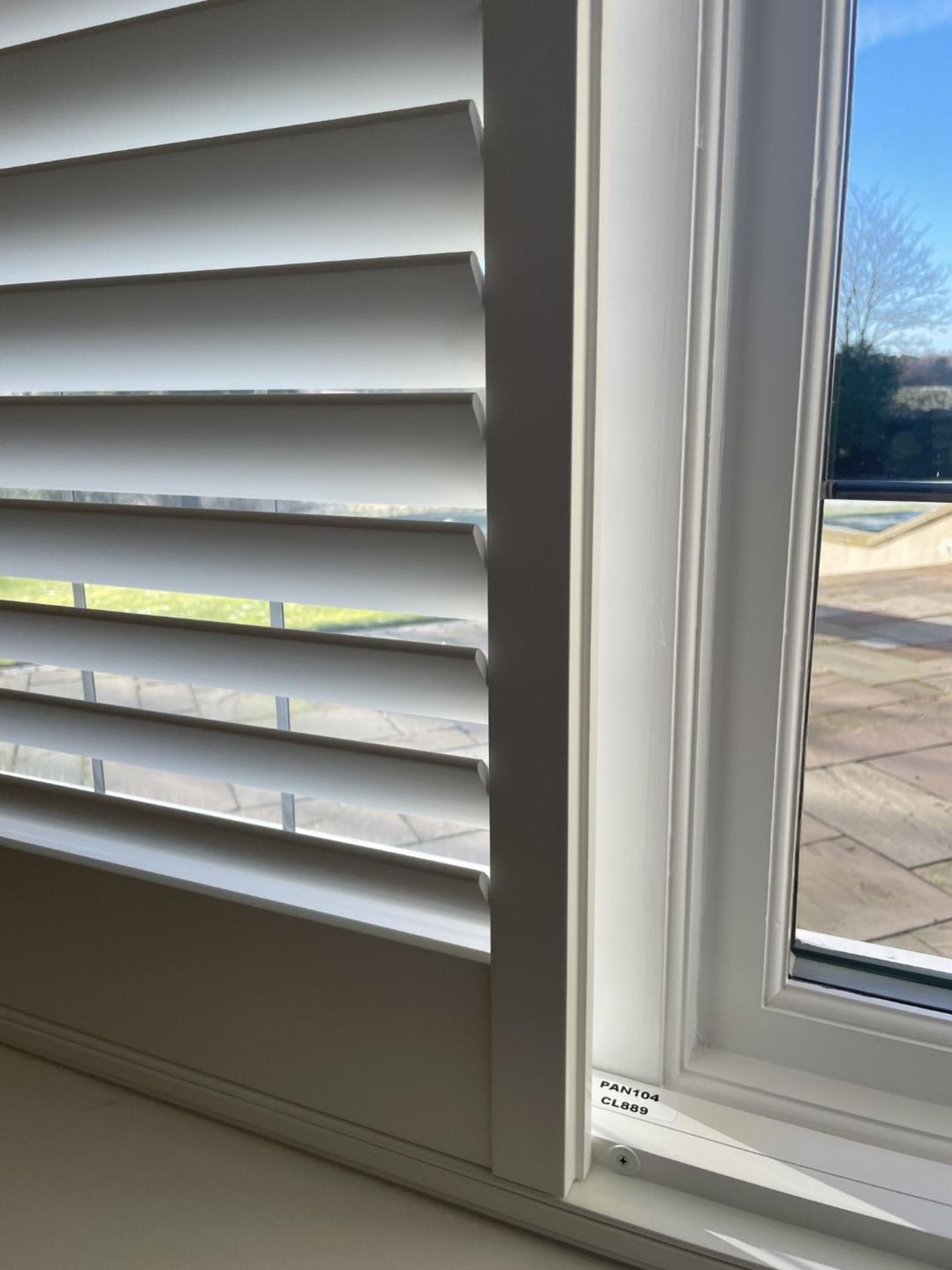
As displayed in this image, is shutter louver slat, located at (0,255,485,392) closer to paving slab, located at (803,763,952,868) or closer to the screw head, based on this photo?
paving slab, located at (803,763,952,868)

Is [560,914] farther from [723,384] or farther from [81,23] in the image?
[81,23]

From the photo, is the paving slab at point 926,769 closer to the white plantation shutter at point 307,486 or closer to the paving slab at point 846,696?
the paving slab at point 846,696

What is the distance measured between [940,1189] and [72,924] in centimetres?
63

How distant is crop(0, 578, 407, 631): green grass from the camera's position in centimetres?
68

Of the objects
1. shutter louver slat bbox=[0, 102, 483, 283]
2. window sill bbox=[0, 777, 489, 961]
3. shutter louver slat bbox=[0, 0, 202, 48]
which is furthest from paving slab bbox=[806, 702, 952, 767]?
shutter louver slat bbox=[0, 0, 202, 48]

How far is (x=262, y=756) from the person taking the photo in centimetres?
64

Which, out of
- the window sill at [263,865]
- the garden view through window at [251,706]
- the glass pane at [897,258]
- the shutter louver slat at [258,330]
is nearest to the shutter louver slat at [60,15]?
the shutter louver slat at [258,330]

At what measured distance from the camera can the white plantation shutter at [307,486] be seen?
0.51 m

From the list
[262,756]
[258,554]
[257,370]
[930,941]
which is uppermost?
[257,370]

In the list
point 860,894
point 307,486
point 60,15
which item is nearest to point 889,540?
point 860,894

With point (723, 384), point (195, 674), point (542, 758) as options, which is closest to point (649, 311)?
point (723, 384)

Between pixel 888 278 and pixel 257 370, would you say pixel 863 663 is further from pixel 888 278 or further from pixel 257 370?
pixel 257 370

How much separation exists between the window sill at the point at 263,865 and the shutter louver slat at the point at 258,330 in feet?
0.98

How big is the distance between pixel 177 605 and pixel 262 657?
0.16 m
